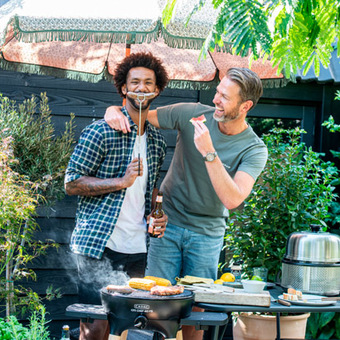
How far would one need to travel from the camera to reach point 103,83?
16.1 ft

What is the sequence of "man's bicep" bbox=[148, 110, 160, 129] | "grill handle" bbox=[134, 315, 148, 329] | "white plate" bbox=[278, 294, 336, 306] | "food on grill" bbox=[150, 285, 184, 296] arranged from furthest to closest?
"man's bicep" bbox=[148, 110, 160, 129]
"white plate" bbox=[278, 294, 336, 306]
"food on grill" bbox=[150, 285, 184, 296]
"grill handle" bbox=[134, 315, 148, 329]

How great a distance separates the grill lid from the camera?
123 inches

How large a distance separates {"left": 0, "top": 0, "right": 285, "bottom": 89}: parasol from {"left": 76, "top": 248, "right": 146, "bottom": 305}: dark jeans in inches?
52.0

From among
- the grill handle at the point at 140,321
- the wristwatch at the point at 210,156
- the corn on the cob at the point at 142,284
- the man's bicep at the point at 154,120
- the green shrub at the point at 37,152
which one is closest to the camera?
the grill handle at the point at 140,321

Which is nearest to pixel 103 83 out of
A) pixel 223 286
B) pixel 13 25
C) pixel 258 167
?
pixel 13 25

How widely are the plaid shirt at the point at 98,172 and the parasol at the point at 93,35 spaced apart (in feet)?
1.78

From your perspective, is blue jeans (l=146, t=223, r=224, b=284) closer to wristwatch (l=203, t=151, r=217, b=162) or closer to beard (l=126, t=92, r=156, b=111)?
wristwatch (l=203, t=151, r=217, b=162)

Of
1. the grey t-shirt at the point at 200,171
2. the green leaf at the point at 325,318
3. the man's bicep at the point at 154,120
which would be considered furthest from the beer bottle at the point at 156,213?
the green leaf at the point at 325,318

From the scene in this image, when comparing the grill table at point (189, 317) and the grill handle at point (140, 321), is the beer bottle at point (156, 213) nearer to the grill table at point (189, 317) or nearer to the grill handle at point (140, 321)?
the grill table at point (189, 317)

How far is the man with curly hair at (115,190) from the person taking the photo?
3064mm

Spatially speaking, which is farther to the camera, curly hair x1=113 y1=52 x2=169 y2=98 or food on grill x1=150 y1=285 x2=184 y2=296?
curly hair x1=113 y1=52 x2=169 y2=98

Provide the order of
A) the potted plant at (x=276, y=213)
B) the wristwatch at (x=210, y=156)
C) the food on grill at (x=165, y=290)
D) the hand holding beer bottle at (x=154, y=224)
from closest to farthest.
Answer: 1. the food on grill at (x=165, y=290)
2. the wristwatch at (x=210, y=156)
3. the hand holding beer bottle at (x=154, y=224)
4. the potted plant at (x=276, y=213)

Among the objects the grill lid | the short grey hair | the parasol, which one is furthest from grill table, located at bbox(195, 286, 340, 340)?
the parasol

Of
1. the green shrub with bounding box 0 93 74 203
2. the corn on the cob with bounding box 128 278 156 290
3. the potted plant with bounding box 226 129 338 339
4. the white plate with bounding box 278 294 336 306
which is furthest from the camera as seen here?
the potted plant with bounding box 226 129 338 339
